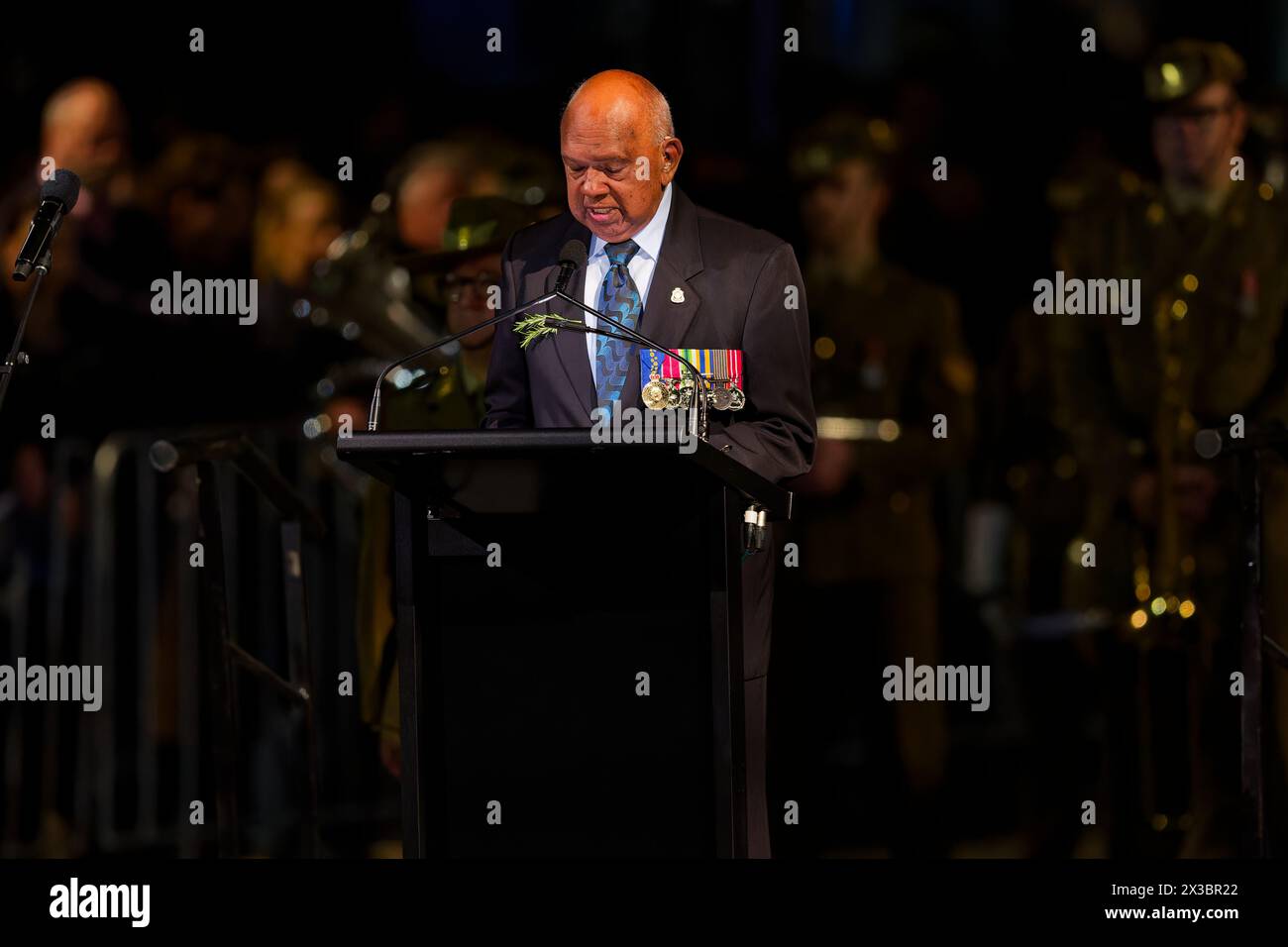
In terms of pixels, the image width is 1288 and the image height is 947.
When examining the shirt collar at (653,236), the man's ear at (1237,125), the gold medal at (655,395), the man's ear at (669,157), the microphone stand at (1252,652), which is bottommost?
the microphone stand at (1252,652)

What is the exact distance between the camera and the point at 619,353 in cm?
343

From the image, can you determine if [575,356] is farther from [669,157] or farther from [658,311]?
[669,157]

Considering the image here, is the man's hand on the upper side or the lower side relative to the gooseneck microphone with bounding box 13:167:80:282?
lower

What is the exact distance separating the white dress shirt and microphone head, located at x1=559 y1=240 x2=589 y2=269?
0.32m

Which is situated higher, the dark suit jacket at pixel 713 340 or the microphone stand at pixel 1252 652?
the dark suit jacket at pixel 713 340

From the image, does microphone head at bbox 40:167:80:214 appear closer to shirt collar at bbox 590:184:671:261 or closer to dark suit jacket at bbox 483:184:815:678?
dark suit jacket at bbox 483:184:815:678

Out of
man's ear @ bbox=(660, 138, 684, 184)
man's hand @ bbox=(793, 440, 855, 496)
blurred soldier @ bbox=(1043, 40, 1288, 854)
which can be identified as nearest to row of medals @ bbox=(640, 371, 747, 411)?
man's ear @ bbox=(660, 138, 684, 184)

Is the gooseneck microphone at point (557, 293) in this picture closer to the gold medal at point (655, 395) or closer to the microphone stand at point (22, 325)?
the gold medal at point (655, 395)

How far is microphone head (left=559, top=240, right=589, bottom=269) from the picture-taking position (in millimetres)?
3092

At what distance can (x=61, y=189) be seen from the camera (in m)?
3.22

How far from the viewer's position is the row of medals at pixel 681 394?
10.1 feet

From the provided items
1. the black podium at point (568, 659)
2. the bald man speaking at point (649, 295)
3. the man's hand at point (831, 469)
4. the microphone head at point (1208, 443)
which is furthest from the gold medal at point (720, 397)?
the man's hand at point (831, 469)

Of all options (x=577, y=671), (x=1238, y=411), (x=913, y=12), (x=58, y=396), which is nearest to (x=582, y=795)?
(x=577, y=671)

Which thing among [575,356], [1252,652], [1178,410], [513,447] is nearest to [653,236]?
[575,356]
